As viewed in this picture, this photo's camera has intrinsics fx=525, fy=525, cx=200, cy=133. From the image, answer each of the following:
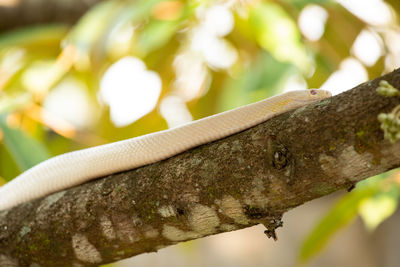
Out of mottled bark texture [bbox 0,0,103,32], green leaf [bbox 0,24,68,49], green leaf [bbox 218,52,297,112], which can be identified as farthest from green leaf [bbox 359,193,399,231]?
mottled bark texture [bbox 0,0,103,32]

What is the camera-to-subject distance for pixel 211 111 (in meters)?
2.43

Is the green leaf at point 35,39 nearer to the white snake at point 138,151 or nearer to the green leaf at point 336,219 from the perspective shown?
the white snake at point 138,151

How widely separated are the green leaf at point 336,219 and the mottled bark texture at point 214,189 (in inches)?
30.2

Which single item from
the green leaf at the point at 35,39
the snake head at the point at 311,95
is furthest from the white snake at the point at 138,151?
the green leaf at the point at 35,39

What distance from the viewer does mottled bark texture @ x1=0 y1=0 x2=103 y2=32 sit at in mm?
3195

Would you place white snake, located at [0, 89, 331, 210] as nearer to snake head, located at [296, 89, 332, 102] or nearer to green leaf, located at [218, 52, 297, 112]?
snake head, located at [296, 89, 332, 102]

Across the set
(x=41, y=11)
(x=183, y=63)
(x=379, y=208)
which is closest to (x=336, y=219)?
(x=379, y=208)

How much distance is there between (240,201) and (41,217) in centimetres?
64

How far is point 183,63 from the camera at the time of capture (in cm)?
252

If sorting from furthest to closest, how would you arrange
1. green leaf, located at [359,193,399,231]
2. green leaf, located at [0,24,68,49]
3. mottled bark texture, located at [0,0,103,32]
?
mottled bark texture, located at [0,0,103,32]
green leaf, located at [0,24,68,49]
green leaf, located at [359,193,399,231]

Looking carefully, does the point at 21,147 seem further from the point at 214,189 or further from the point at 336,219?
the point at 336,219

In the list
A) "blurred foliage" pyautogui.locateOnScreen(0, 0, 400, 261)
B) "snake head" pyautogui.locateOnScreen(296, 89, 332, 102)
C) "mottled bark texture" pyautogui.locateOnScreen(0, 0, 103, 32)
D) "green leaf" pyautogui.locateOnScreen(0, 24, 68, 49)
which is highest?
"mottled bark texture" pyautogui.locateOnScreen(0, 0, 103, 32)

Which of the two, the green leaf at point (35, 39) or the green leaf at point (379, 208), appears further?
the green leaf at point (35, 39)

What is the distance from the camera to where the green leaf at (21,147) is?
183 centimetres
